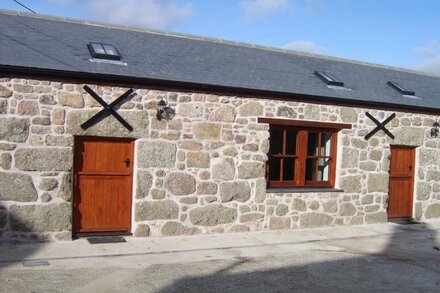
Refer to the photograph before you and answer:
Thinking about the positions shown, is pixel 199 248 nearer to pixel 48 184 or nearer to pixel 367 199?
pixel 48 184

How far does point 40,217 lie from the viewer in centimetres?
764

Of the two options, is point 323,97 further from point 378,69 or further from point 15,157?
point 15,157

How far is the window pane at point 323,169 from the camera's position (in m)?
10.5

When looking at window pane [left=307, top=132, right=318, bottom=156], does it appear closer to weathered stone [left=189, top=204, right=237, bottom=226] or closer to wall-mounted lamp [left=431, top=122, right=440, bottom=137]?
weathered stone [left=189, top=204, right=237, bottom=226]

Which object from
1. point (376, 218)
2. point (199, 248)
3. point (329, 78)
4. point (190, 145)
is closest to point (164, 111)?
point (190, 145)

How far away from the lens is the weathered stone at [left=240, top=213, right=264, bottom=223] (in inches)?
366

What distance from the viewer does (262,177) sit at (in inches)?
371

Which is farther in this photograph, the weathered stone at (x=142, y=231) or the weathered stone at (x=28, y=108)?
the weathered stone at (x=142, y=231)

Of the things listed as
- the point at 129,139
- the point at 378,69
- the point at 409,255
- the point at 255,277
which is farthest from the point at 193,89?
the point at 378,69

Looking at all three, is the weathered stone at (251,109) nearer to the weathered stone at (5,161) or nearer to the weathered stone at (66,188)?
the weathered stone at (66,188)

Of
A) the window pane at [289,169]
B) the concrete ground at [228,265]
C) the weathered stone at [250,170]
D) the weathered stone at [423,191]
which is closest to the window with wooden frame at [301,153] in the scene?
the window pane at [289,169]

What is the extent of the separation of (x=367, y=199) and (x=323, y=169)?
124cm

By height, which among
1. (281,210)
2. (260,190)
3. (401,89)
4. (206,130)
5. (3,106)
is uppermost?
(401,89)

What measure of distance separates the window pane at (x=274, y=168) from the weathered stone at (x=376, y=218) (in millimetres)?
2403
